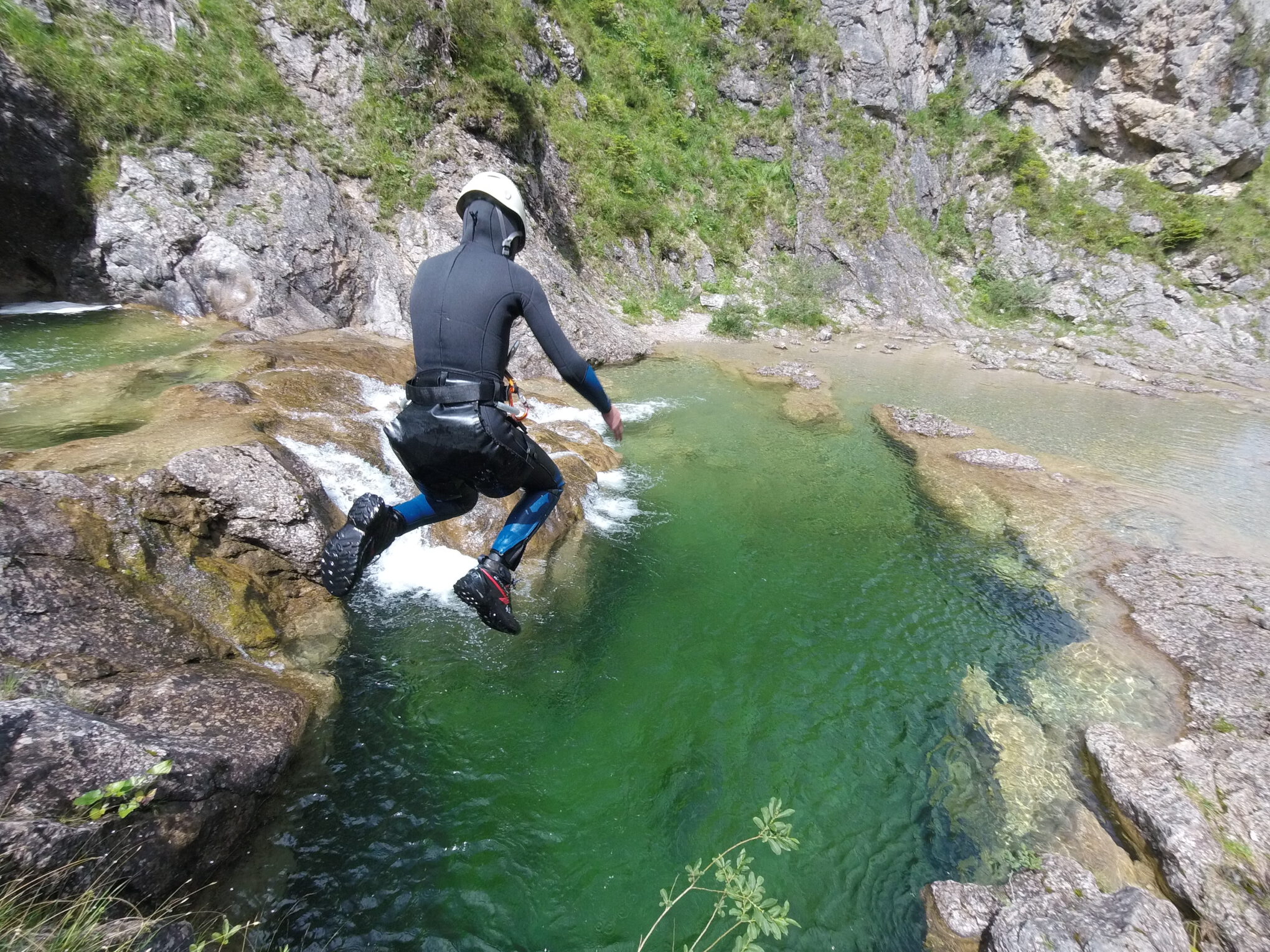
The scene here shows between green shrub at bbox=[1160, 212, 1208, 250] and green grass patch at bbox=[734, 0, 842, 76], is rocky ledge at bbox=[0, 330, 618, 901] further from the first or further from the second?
green shrub at bbox=[1160, 212, 1208, 250]

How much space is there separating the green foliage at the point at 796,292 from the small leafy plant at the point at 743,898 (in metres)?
23.8

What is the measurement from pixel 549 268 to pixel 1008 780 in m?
17.0

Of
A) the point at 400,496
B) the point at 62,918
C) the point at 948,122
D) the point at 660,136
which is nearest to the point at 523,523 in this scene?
the point at 62,918

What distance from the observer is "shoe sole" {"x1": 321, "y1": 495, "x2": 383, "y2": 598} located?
12.1 feet

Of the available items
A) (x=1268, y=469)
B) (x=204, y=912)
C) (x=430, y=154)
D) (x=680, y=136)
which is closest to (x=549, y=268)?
(x=430, y=154)

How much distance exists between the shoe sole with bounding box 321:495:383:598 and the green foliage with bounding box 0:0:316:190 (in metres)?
14.9

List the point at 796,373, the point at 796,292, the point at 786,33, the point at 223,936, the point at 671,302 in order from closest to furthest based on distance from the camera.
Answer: the point at 223,936 < the point at 796,373 < the point at 671,302 < the point at 796,292 < the point at 786,33

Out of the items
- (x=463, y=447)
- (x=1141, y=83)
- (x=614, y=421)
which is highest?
(x=1141, y=83)

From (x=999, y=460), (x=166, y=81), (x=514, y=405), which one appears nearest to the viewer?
(x=514, y=405)

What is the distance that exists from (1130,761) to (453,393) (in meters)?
6.31

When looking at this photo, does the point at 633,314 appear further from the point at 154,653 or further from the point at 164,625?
the point at 154,653

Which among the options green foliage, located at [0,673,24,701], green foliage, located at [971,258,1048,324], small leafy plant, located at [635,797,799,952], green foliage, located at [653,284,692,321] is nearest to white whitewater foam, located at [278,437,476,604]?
green foliage, located at [0,673,24,701]

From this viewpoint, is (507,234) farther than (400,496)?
No

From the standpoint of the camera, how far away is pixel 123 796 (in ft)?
8.35
